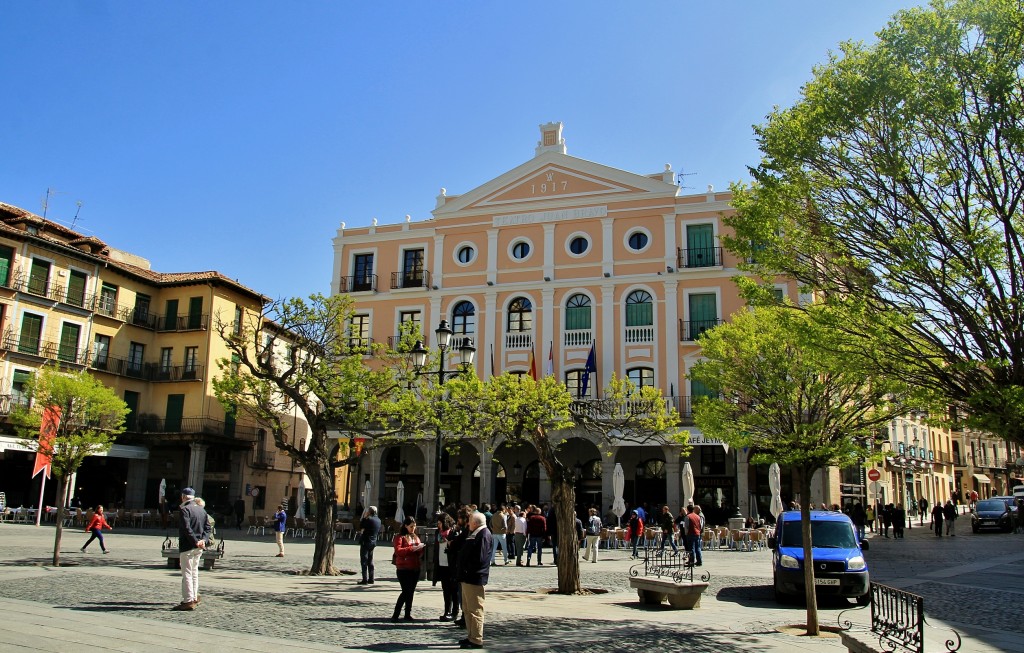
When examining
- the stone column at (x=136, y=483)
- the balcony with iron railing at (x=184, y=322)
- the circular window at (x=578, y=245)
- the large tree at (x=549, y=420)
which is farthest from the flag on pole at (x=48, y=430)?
the circular window at (x=578, y=245)

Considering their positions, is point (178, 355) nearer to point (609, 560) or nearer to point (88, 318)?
point (88, 318)

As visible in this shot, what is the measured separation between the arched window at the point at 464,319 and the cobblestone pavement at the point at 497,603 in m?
15.7

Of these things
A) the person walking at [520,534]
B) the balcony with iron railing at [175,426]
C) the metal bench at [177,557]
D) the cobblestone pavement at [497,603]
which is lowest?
the cobblestone pavement at [497,603]

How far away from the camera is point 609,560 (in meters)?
21.2

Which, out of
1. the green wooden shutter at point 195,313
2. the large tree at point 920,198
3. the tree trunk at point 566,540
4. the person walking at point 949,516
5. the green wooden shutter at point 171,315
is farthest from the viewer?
the green wooden shutter at point 171,315

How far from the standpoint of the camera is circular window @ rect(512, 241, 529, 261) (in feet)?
116

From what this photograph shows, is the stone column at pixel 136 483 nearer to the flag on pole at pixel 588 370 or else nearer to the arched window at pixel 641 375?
the flag on pole at pixel 588 370

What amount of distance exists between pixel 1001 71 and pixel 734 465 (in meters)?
25.3

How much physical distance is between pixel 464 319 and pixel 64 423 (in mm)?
18801

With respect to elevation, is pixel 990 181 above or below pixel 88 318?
below

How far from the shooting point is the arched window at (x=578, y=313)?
3384cm

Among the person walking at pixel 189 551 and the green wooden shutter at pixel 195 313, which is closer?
the person walking at pixel 189 551

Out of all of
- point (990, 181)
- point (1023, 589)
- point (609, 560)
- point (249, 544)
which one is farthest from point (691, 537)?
point (249, 544)

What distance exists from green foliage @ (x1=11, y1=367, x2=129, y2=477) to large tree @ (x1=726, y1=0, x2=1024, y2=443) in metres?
16.2
